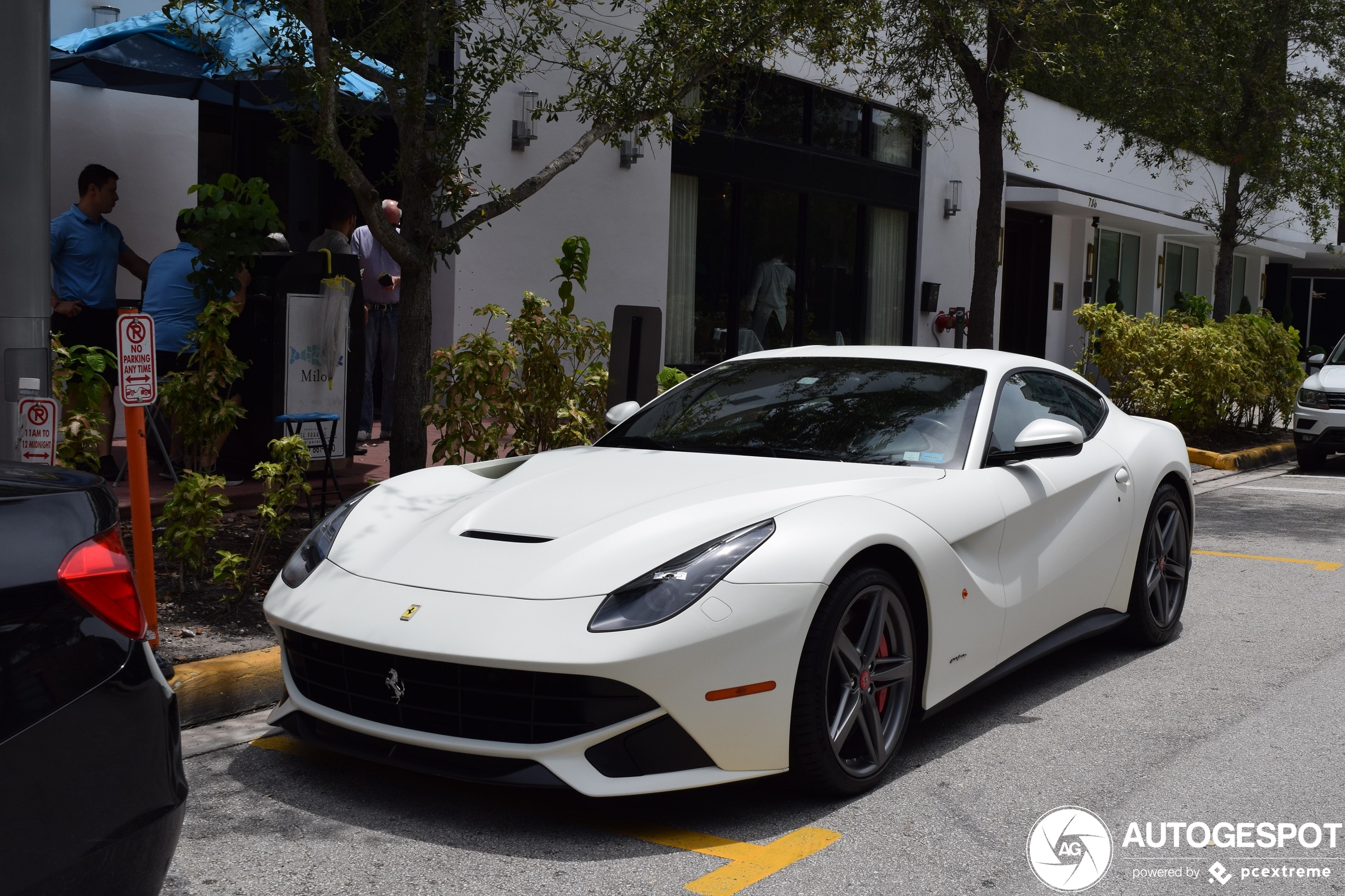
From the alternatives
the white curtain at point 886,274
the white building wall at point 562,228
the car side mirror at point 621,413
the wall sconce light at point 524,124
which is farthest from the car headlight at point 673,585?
the white curtain at point 886,274

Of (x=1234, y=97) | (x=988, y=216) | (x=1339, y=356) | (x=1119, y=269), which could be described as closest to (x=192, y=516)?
(x=988, y=216)

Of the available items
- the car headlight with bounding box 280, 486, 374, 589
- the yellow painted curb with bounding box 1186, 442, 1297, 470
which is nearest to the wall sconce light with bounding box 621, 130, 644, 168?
the yellow painted curb with bounding box 1186, 442, 1297, 470

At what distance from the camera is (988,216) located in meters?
12.2

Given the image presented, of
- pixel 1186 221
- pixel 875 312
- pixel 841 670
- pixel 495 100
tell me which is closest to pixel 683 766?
pixel 841 670

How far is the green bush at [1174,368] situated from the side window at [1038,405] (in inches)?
335

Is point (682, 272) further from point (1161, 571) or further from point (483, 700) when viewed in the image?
point (483, 700)

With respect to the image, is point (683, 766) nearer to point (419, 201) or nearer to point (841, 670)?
point (841, 670)

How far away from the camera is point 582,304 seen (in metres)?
13.0

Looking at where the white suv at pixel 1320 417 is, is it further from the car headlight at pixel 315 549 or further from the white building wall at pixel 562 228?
the car headlight at pixel 315 549

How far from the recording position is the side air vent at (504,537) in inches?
160

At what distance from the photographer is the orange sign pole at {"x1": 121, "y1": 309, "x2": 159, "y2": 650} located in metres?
4.90

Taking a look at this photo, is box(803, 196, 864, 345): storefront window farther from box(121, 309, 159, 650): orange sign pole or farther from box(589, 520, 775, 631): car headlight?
box(589, 520, 775, 631): car headlight

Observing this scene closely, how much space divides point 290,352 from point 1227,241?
554 inches

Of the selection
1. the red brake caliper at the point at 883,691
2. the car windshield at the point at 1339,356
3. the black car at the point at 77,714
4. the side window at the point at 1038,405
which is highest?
the car windshield at the point at 1339,356
